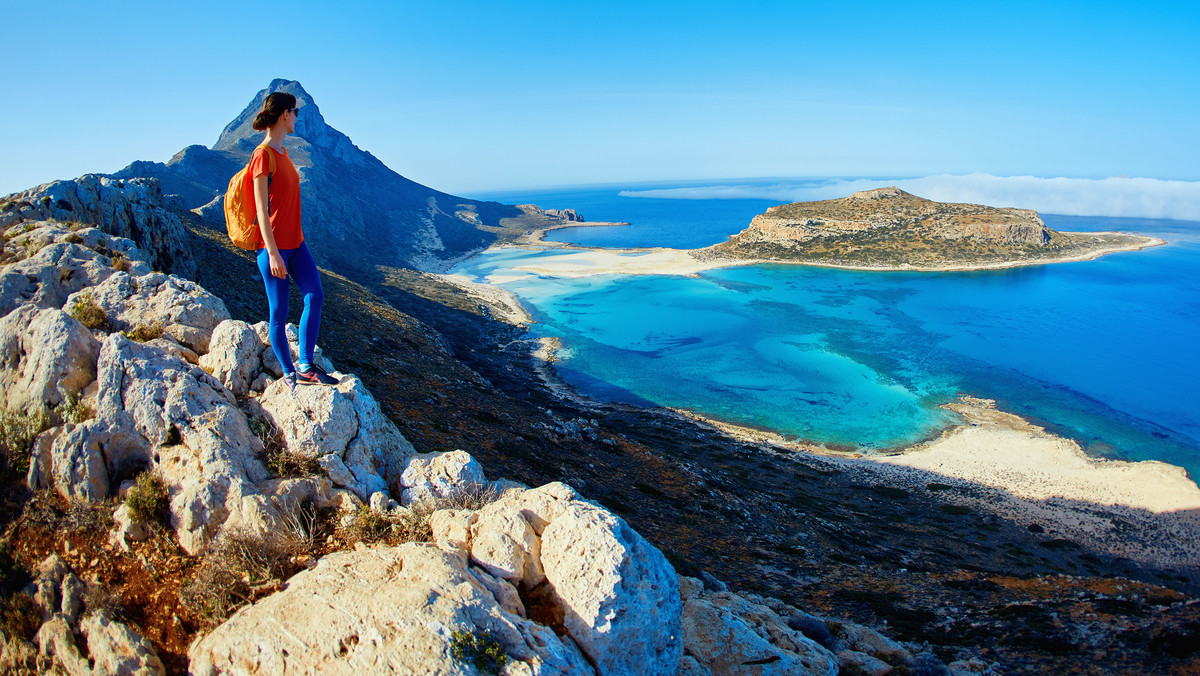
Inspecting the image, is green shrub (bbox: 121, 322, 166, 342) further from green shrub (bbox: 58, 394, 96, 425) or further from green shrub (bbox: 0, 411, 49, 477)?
green shrub (bbox: 0, 411, 49, 477)

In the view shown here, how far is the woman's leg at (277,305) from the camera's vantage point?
6042 mm

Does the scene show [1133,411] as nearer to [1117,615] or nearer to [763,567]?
[1117,615]

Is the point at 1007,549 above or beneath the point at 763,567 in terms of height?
beneath

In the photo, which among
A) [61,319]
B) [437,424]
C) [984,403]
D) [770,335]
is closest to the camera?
[61,319]

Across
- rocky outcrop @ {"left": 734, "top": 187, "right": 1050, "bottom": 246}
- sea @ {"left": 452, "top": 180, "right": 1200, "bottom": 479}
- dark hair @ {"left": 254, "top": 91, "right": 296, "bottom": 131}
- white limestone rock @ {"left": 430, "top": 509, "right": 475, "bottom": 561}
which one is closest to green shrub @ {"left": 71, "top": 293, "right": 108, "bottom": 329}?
dark hair @ {"left": 254, "top": 91, "right": 296, "bottom": 131}

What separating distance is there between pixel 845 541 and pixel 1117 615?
818 centimetres

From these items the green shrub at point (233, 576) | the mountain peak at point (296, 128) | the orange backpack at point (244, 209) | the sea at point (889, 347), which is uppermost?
the mountain peak at point (296, 128)

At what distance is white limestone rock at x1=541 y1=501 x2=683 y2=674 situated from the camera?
5016 mm

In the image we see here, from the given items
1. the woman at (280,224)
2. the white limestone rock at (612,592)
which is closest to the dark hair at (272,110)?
the woman at (280,224)

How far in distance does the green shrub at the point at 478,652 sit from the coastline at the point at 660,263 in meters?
94.8

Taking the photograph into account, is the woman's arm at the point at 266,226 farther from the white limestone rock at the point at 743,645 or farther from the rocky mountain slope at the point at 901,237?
the rocky mountain slope at the point at 901,237

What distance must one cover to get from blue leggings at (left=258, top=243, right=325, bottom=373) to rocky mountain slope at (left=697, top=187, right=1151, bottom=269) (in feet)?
367

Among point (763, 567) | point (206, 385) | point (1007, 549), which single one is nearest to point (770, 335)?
point (1007, 549)

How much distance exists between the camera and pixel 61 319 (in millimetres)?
6375
